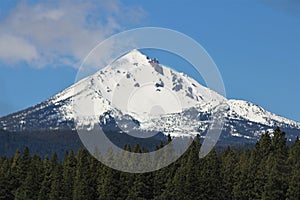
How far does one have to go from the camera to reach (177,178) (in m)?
100

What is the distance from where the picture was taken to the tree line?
95688mm

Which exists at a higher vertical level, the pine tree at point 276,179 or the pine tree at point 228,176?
the pine tree at point 228,176

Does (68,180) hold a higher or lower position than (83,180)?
higher

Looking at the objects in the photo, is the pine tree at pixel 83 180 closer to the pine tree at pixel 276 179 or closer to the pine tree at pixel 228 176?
the pine tree at pixel 228 176

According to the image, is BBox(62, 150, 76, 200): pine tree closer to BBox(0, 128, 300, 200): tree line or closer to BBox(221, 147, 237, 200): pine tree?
BBox(0, 128, 300, 200): tree line

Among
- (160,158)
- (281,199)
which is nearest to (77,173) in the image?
(160,158)

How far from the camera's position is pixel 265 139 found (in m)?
107

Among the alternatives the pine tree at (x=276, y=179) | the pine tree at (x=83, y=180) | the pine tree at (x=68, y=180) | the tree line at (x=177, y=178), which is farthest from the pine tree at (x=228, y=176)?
the pine tree at (x=68, y=180)

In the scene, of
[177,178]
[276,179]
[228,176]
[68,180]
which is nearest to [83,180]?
[68,180]

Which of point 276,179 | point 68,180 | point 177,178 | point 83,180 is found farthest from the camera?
point 68,180

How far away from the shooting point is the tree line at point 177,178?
95.7 m

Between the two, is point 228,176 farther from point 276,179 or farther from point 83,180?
point 83,180

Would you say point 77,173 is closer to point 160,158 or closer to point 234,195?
point 160,158

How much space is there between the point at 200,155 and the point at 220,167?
10.4 feet
